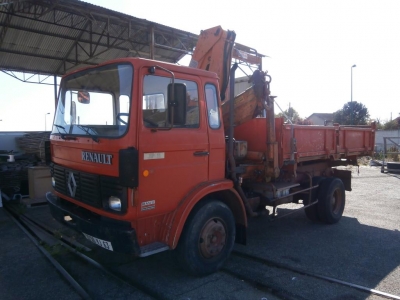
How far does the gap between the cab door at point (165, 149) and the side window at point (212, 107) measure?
6.9 inches

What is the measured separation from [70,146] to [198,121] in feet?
5.48

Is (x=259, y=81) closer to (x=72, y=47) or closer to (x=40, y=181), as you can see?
(x=40, y=181)

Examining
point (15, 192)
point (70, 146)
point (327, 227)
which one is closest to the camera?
point (70, 146)

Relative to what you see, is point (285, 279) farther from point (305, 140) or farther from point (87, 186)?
point (87, 186)

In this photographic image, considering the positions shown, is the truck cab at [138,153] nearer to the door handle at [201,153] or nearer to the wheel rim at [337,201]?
the door handle at [201,153]

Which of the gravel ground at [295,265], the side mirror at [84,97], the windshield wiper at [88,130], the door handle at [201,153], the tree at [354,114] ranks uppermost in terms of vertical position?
the tree at [354,114]

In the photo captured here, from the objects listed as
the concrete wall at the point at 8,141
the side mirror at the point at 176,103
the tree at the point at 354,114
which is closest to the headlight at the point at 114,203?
the side mirror at the point at 176,103

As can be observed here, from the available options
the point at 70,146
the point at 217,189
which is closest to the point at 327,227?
the point at 217,189

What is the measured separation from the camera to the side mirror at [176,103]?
3.68m

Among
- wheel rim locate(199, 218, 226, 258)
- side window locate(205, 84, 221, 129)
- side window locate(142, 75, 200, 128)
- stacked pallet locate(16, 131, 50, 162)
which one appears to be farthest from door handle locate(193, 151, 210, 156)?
stacked pallet locate(16, 131, 50, 162)

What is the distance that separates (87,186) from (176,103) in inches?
58.0

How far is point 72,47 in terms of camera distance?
13.8 meters

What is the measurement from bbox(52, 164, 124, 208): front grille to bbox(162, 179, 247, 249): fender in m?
0.74

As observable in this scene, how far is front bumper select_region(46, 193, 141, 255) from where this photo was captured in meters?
3.58
